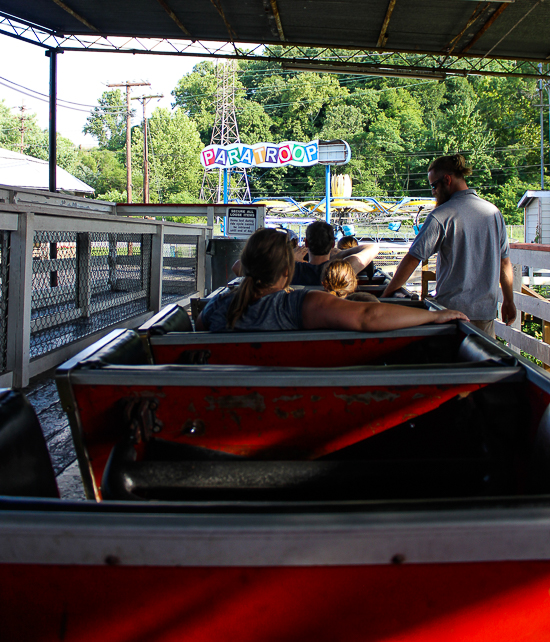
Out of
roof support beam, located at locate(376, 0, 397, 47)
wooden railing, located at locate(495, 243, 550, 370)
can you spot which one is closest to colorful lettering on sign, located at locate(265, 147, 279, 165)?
roof support beam, located at locate(376, 0, 397, 47)

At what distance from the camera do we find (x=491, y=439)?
137cm

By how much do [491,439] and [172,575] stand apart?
919 mm

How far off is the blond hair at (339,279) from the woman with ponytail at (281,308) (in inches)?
22.6

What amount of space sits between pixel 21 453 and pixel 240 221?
7.14 meters

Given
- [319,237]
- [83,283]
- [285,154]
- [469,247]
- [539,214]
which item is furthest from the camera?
[539,214]

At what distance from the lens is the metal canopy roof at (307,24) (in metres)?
8.01

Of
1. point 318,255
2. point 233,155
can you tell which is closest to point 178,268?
point 318,255

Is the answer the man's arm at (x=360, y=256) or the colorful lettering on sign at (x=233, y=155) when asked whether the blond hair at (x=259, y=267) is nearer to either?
the man's arm at (x=360, y=256)

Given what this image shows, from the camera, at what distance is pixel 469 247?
11.0 feet

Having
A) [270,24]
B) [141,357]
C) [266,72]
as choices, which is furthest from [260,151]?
[266,72]

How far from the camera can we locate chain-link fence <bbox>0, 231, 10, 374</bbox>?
3.39m

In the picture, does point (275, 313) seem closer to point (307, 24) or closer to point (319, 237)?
point (319, 237)

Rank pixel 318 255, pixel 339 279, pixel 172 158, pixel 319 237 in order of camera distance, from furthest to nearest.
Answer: pixel 172 158 → pixel 318 255 → pixel 319 237 → pixel 339 279

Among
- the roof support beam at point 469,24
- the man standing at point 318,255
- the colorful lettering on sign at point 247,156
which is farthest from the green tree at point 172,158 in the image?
the man standing at point 318,255
